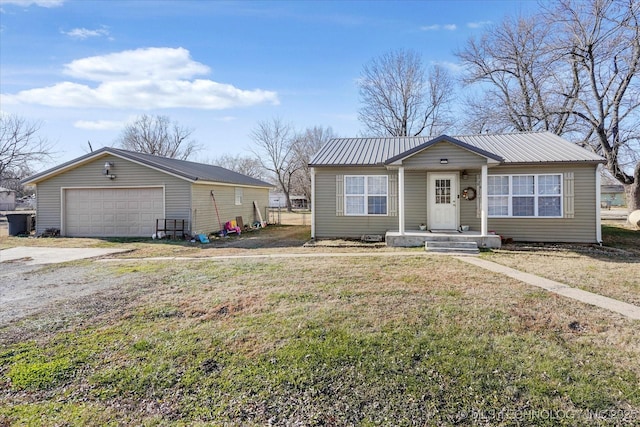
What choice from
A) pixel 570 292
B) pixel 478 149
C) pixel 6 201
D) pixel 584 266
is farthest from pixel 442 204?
pixel 6 201

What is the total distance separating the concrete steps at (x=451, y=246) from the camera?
10000 mm

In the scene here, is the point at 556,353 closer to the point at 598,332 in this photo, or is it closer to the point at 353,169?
the point at 598,332

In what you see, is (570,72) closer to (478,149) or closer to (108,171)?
(478,149)

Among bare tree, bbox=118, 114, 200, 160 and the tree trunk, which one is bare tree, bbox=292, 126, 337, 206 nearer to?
bare tree, bbox=118, 114, 200, 160

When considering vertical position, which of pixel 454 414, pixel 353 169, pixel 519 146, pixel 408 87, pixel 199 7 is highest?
pixel 408 87

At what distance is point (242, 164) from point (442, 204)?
44921mm

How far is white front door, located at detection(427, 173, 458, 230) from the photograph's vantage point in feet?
39.0

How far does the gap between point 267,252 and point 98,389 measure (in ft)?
23.8

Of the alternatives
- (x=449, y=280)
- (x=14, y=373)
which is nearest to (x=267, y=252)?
(x=449, y=280)

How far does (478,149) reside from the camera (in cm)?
1016

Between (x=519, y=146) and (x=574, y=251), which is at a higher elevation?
(x=519, y=146)

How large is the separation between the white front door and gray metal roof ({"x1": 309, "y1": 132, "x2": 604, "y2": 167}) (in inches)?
56.1

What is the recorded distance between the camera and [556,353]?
11.8 ft

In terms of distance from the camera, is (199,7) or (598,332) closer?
(598,332)
